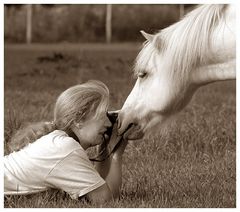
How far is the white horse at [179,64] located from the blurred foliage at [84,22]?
40.6ft

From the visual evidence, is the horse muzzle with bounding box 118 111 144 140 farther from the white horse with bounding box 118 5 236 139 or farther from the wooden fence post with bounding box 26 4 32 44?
the wooden fence post with bounding box 26 4 32 44

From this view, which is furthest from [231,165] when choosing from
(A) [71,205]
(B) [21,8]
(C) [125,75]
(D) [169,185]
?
(B) [21,8]

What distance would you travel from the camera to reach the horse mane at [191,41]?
3.68m

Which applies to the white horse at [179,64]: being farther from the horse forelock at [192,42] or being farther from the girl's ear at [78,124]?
the girl's ear at [78,124]

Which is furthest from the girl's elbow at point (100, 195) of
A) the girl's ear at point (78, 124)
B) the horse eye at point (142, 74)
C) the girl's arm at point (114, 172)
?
the horse eye at point (142, 74)

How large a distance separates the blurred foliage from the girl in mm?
12507

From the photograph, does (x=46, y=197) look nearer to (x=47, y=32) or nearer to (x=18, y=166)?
(x=18, y=166)

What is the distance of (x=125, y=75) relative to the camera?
35.2 feet

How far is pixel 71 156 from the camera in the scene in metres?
3.57

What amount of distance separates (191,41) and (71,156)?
2.84 ft

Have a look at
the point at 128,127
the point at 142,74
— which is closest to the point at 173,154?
the point at 128,127

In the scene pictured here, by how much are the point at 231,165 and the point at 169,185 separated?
712 mm

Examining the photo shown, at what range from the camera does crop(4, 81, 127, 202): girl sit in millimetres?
3568

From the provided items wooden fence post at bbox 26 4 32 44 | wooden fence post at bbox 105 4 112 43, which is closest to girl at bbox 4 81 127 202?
wooden fence post at bbox 26 4 32 44
